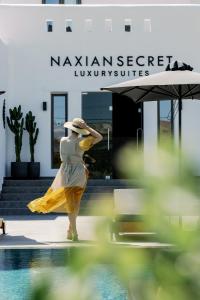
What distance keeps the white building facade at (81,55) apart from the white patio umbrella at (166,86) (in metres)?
5.01

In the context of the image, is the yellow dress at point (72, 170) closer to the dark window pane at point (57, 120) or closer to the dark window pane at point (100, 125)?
the dark window pane at point (57, 120)

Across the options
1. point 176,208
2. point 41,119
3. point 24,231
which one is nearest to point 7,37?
point 41,119

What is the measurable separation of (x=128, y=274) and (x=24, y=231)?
11042 millimetres

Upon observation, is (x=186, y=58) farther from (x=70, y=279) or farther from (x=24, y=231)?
(x=70, y=279)

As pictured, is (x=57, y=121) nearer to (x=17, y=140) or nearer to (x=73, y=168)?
(x=17, y=140)

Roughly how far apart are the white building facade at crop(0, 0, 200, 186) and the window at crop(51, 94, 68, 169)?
0.03 metres

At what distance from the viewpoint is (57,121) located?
683 inches

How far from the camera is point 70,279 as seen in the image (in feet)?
2.28

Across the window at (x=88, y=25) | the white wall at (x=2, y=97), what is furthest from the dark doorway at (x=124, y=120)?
the white wall at (x=2, y=97)

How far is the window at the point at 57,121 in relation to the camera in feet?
56.9

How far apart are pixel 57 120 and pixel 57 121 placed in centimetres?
3

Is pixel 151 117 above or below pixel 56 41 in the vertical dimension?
below

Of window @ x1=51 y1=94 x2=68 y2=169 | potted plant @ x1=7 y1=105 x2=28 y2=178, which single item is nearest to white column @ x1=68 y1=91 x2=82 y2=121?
window @ x1=51 y1=94 x2=68 y2=169

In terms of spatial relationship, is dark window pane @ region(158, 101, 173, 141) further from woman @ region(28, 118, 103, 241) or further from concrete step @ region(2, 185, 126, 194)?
woman @ region(28, 118, 103, 241)
